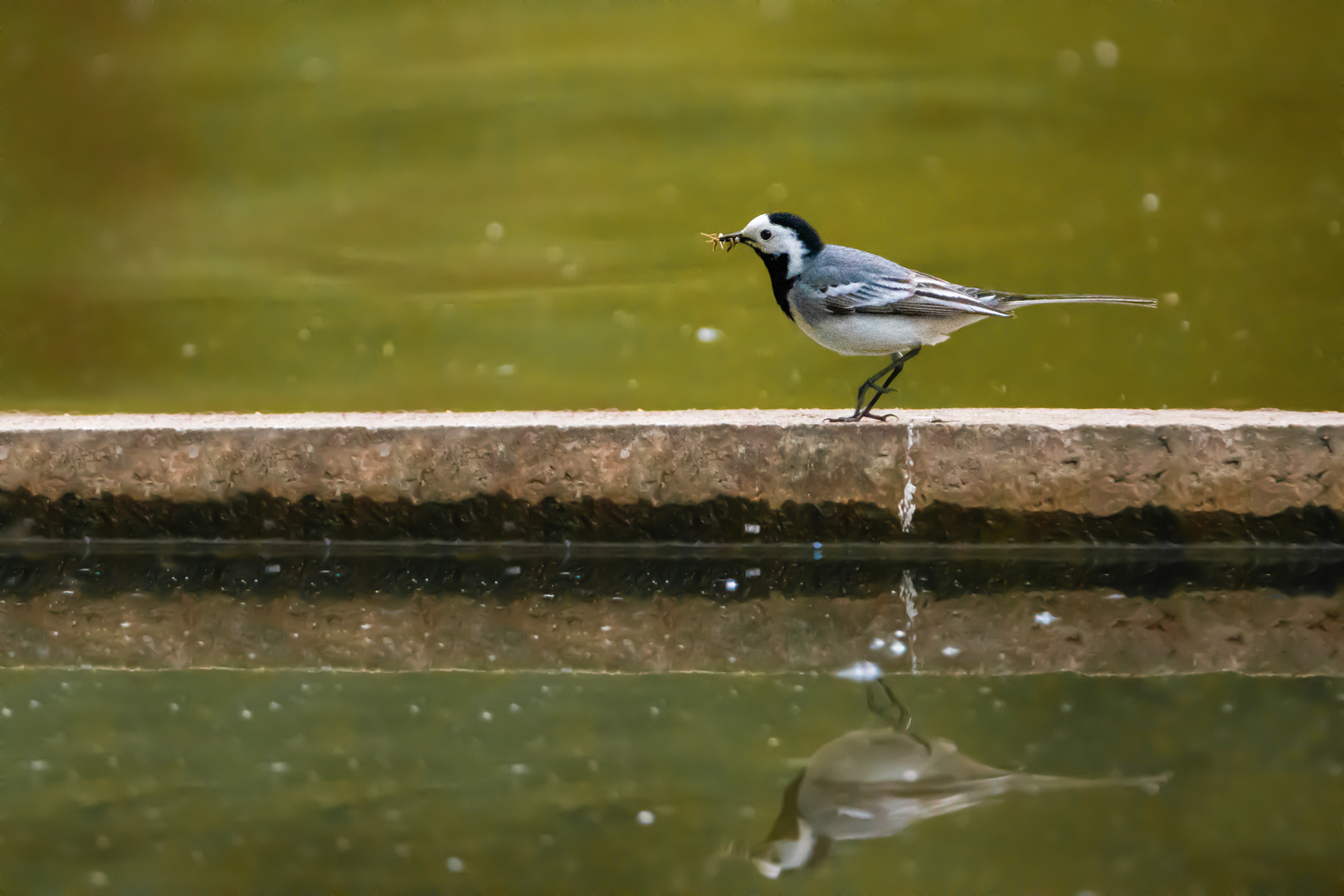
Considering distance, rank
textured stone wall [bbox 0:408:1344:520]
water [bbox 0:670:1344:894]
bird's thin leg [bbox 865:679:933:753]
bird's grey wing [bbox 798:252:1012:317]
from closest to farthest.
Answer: water [bbox 0:670:1344:894], bird's thin leg [bbox 865:679:933:753], bird's grey wing [bbox 798:252:1012:317], textured stone wall [bbox 0:408:1344:520]

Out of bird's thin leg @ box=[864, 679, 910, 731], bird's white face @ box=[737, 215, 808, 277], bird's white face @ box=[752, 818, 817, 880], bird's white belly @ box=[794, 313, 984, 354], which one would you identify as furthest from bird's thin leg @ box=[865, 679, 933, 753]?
bird's white face @ box=[737, 215, 808, 277]

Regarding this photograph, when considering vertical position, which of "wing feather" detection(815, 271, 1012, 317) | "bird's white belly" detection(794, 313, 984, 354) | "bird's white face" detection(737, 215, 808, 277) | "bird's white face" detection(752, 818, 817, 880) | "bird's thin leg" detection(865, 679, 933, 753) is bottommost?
"bird's thin leg" detection(865, 679, 933, 753)

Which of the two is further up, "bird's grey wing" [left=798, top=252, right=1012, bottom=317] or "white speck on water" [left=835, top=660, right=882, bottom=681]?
"bird's grey wing" [left=798, top=252, right=1012, bottom=317]

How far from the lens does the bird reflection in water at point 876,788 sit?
4.20 feet

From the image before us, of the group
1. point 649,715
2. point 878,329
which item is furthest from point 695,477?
point 649,715

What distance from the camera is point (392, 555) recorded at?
117 inches

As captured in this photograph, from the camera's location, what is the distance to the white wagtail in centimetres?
275

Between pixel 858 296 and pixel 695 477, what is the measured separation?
1.82 feet

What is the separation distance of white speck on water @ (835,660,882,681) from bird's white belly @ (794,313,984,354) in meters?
0.98

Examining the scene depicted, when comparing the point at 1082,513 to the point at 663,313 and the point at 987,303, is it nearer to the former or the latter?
the point at 987,303

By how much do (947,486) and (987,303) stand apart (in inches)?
16.5

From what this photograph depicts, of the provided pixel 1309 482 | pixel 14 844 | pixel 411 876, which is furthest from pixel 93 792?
pixel 1309 482

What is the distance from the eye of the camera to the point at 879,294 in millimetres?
2748

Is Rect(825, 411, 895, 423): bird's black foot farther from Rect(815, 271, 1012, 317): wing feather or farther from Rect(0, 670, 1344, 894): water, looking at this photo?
Rect(0, 670, 1344, 894): water
